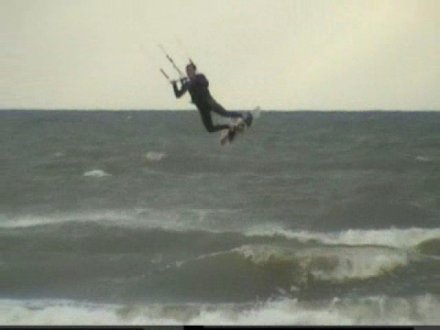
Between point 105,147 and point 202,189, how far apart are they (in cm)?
193

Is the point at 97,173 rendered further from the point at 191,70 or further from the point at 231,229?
the point at 191,70

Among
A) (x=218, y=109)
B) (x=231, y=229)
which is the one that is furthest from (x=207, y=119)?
(x=231, y=229)

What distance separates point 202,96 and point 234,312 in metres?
1.39

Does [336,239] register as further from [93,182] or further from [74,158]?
[74,158]

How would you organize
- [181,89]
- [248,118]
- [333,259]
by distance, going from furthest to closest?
[333,259] → [248,118] → [181,89]

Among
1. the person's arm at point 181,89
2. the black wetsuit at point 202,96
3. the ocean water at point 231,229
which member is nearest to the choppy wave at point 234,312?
the ocean water at point 231,229

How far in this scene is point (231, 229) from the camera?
4.89m

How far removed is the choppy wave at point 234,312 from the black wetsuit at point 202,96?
1169 millimetres

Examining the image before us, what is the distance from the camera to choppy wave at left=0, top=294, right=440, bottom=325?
A: 375cm

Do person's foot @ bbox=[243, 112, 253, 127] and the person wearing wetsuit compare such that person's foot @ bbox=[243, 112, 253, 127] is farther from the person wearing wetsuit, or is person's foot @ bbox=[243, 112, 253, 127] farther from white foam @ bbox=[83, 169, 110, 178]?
white foam @ bbox=[83, 169, 110, 178]

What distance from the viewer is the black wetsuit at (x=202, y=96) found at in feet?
10.6

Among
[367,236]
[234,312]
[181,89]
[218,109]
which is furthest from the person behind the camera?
[367,236]

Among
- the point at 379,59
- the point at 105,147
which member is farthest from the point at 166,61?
the point at 105,147

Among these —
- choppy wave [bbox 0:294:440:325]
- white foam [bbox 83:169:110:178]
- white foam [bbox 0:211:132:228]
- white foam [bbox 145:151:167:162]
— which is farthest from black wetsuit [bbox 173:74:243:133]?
white foam [bbox 145:151:167:162]
